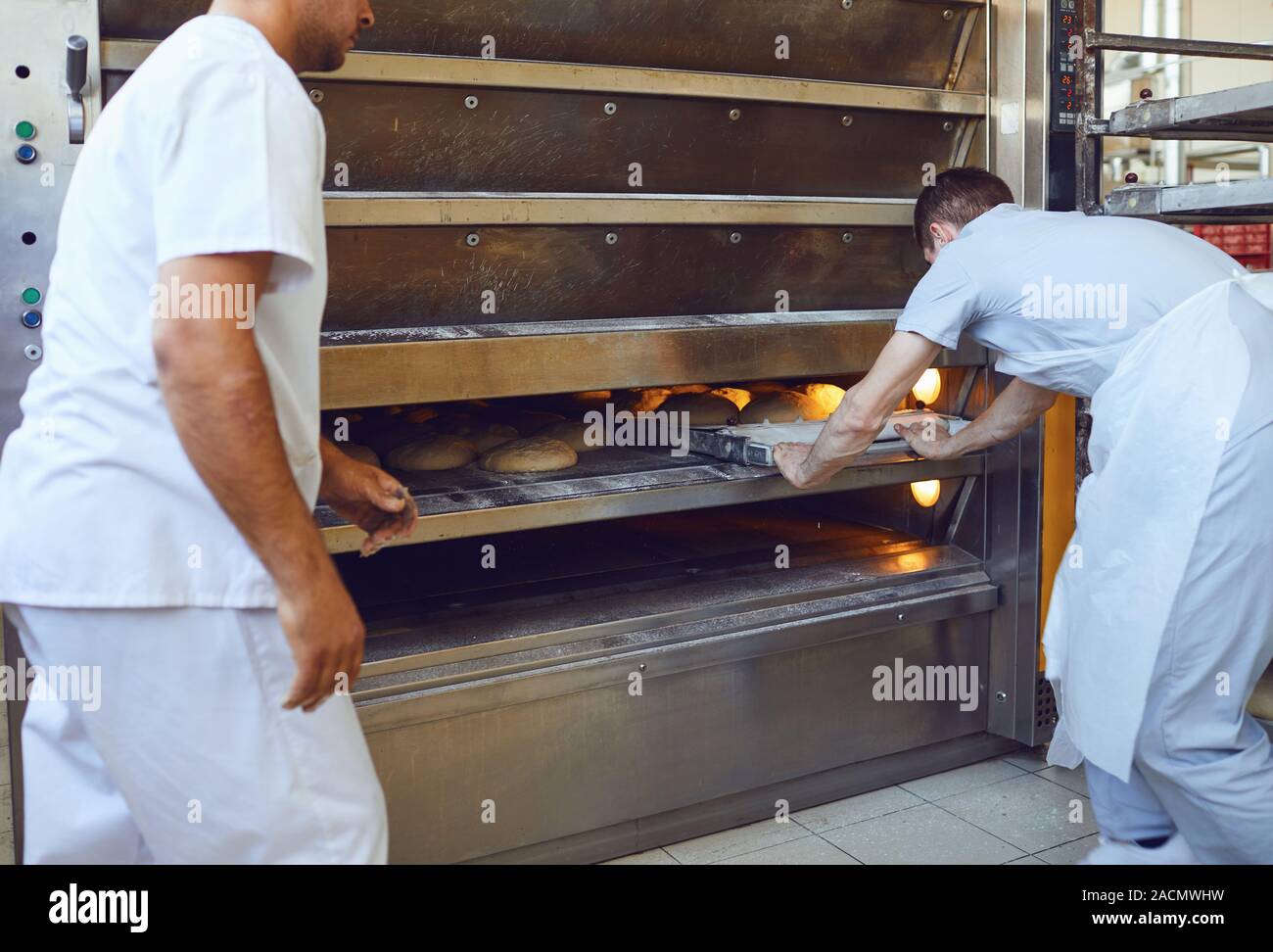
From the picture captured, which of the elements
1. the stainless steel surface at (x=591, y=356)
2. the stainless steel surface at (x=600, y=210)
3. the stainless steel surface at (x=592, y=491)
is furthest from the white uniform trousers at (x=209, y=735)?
the stainless steel surface at (x=600, y=210)

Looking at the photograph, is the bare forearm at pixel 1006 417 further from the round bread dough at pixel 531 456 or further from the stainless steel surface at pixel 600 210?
the round bread dough at pixel 531 456

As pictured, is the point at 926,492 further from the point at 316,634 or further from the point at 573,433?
the point at 316,634

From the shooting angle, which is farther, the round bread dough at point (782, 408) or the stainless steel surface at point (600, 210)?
the round bread dough at point (782, 408)

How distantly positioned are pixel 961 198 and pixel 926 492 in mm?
862

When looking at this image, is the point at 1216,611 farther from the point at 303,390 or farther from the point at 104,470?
the point at 104,470

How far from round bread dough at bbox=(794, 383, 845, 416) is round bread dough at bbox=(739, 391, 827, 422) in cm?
1

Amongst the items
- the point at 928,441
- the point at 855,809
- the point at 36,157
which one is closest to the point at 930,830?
the point at 855,809

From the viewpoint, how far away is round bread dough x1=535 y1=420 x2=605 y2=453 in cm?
257

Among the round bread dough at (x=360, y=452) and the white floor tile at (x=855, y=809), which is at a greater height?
the round bread dough at (x=360, y=452)

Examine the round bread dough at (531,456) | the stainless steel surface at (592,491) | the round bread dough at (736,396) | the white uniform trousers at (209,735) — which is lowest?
the white uniform trousers at (209,735)

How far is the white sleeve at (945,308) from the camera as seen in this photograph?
82.0 inches

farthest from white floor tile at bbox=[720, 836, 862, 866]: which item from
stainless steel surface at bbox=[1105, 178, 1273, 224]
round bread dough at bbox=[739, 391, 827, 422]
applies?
stainless steel surface at bbox=[1105, 178, 1273, 224]

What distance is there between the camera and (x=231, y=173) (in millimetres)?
1081

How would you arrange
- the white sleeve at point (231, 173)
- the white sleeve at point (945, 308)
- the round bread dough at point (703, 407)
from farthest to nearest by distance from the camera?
the round bread dough at point (703, 407), the white sleeve at point (945, 308), the white sleeve at point (231, 173)
